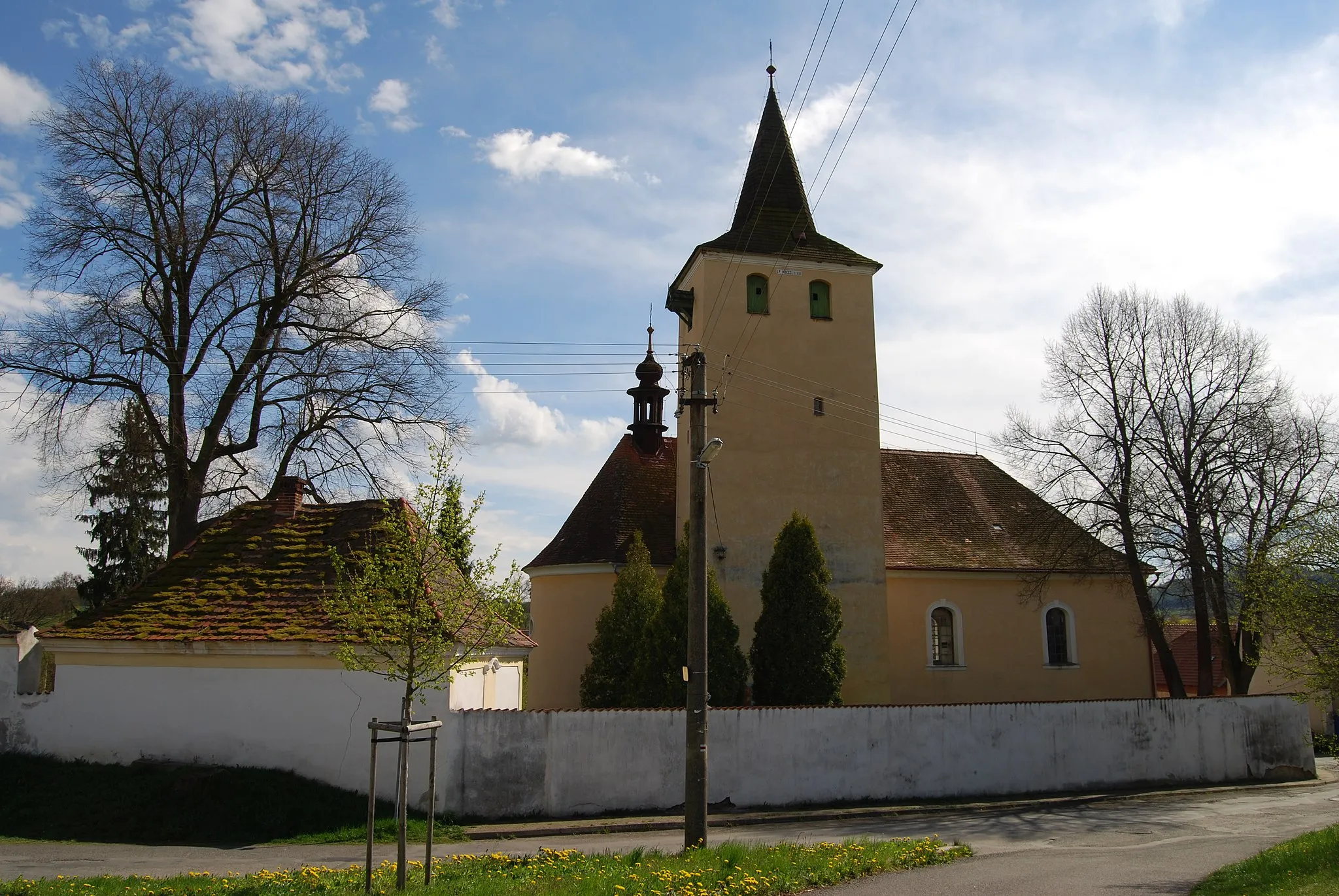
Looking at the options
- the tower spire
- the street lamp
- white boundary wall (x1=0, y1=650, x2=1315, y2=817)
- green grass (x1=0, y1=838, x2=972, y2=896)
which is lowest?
green grass (x1=0, y1=838, x2=972, y2=896)

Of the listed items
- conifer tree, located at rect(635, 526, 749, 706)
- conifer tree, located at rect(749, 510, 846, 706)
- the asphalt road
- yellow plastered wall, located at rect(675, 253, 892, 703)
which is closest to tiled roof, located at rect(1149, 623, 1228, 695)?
yellow plastered wall, located at rect(675, 253, 892, 703)

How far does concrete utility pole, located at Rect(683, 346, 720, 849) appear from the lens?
12.0 metres

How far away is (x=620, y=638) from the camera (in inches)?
852

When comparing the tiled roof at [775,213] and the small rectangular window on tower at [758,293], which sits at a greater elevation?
the tiled roof at [775,213]

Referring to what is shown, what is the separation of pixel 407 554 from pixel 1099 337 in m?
21.1

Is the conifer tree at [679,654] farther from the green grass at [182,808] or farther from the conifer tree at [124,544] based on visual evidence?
the conifer tree at [124,544]

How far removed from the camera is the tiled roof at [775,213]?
25750 mm

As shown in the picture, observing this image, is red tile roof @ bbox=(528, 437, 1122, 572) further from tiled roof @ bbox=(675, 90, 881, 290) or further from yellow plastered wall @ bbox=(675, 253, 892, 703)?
tiled roof @ bbox=(675, 90, 881, 290)

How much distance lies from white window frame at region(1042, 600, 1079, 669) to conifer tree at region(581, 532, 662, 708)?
11.4 meters

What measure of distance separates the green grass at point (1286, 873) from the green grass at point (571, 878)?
3.34m

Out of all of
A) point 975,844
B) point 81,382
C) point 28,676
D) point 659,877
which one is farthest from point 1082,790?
point 81,382

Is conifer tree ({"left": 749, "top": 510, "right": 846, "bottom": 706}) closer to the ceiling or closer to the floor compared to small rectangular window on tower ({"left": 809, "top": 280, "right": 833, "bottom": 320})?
closer to the floor

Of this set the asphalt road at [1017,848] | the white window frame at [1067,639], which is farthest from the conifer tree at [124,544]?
the white window frame at [1067,639]

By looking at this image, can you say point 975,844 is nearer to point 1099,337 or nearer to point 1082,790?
point 1082,790
